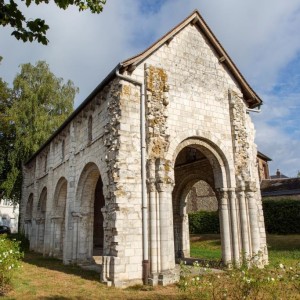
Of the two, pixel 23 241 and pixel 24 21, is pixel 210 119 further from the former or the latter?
pixel 23 241

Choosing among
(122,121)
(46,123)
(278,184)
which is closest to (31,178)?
(46,123)

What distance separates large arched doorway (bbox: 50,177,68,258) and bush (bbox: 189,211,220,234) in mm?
13591

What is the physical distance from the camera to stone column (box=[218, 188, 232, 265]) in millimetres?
10852

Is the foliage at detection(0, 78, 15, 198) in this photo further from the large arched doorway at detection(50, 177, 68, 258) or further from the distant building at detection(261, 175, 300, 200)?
the distant building at detection(261, 175, 300, 200)

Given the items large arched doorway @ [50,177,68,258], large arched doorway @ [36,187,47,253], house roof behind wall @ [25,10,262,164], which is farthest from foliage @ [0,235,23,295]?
large arched doorway @ [36,187,47,253]

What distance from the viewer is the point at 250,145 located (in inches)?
494

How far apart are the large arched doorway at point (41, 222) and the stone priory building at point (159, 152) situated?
4.93m

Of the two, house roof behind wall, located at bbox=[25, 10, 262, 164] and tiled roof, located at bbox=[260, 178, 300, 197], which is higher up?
house roof behind wall, located at bbox=[25, 10, 262, 164]

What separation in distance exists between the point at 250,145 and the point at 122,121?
5673 mm

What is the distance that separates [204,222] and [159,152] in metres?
18.0

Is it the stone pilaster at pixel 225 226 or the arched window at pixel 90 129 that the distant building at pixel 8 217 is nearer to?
the arched window at pixel 90 129

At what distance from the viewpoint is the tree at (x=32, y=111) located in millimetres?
22922

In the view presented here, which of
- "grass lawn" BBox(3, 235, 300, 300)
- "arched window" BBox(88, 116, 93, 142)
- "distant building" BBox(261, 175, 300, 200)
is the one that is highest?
"arched window" BBox(88, 116, 93, 142)

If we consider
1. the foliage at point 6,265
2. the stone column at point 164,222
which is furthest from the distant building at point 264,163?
the foliage at point 6,265
